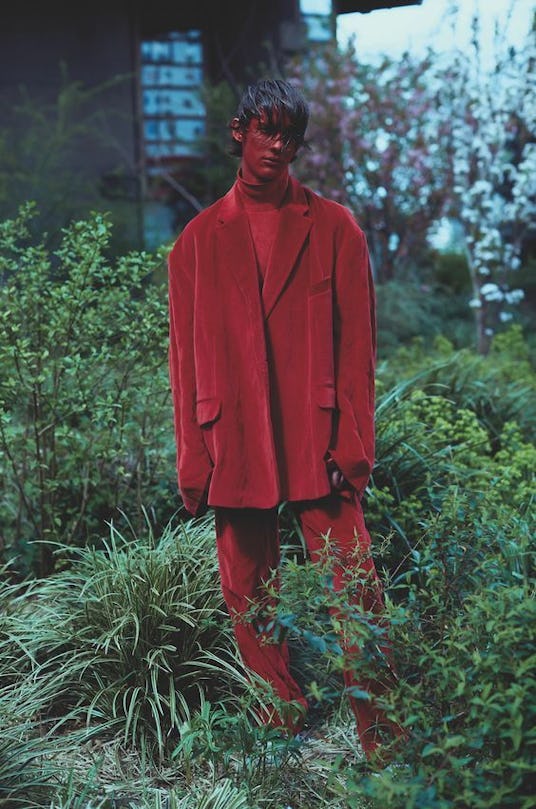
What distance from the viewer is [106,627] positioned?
136 inches

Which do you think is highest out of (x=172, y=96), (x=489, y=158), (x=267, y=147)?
(x=172, y=96)

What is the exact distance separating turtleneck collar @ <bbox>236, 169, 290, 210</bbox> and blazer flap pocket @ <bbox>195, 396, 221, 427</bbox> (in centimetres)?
58

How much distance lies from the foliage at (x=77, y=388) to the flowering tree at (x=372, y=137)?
757cm

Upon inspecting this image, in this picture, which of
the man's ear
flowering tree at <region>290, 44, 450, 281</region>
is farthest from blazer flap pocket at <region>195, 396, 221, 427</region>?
flowering tree at <region>290, 44, 450, 281</region>

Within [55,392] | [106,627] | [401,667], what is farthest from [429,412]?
[401,667]

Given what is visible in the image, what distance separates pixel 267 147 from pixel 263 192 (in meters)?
0.16

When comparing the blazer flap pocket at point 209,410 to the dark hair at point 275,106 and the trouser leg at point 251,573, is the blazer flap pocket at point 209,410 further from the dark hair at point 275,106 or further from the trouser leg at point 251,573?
the dark hair at point 275,106

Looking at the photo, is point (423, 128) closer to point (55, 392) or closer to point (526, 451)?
point (526, 451)

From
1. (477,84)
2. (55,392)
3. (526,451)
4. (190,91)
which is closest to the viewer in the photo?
(55,392)

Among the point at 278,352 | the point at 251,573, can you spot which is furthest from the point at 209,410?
the point at 251,573

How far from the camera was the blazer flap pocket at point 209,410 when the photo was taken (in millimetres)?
2811

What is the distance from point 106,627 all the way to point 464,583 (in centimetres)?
137

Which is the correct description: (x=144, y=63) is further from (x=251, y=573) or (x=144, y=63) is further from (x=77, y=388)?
(x=251, y=573)

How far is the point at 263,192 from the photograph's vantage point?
2.86 meters
